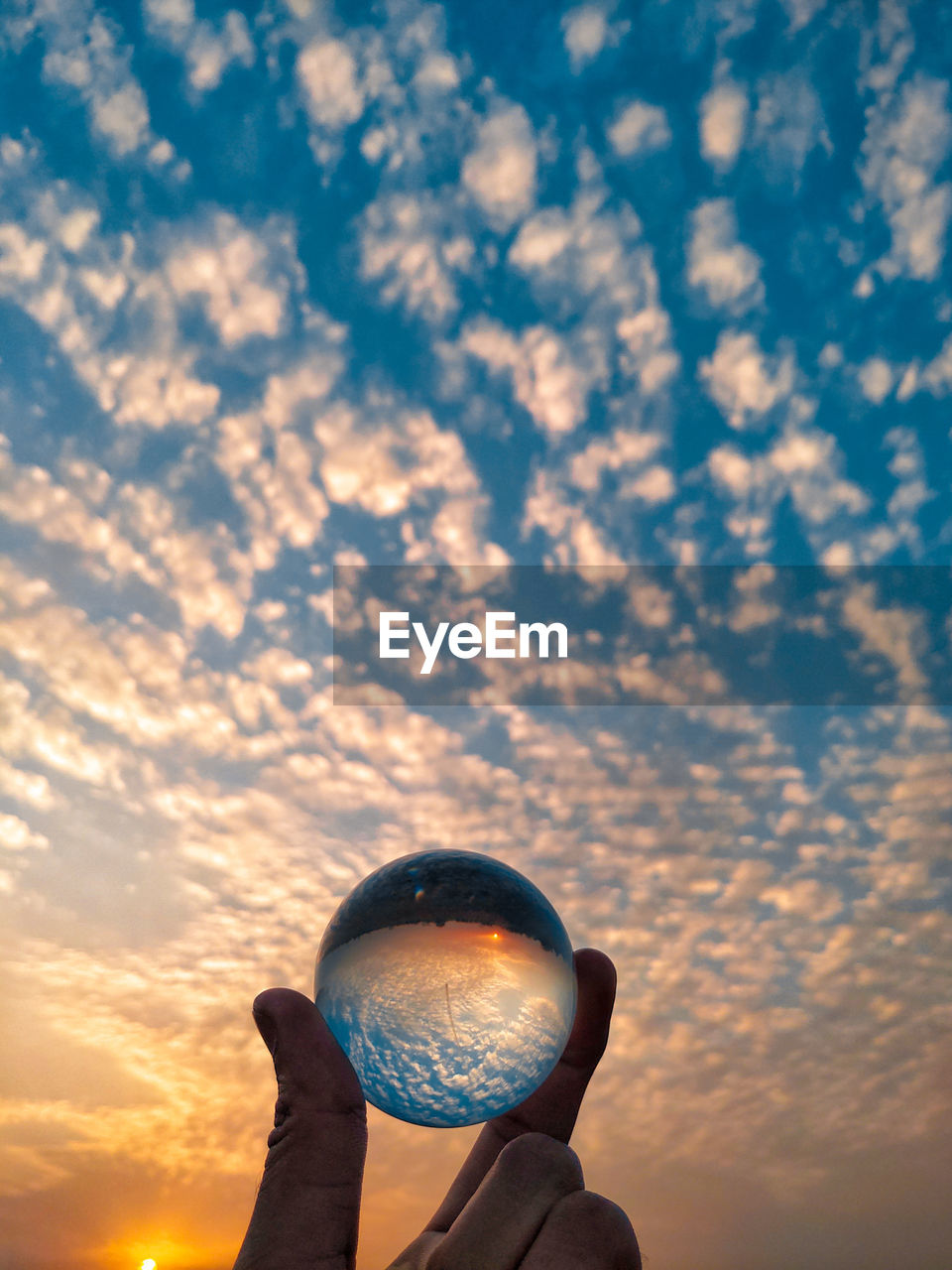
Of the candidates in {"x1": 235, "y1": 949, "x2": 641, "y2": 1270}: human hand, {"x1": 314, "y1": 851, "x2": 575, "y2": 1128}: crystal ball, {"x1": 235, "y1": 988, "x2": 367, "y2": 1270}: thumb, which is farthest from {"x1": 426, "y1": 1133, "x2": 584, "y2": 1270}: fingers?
{"x1": 235, "y1": 988, "x2": 367, "y2": 1270}: thumb

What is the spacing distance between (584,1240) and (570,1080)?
1406 mm

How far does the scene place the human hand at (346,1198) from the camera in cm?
391

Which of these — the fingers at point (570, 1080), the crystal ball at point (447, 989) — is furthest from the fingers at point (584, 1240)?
the fingers at point (570, 1080)

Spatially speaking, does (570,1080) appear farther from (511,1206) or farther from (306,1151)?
(306,1151)

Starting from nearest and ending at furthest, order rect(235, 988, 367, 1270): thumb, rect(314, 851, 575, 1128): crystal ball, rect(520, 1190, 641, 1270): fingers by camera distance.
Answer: rect(520, 1190, 641, 1270): fingers, rect(235, 988, 367, 1270): thumb, rect(314, 851, 575, 1128): crystal ball

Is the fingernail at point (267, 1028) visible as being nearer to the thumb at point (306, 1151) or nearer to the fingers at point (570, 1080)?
the thumb at point (306, 1151)

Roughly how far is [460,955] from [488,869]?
2.08 feet

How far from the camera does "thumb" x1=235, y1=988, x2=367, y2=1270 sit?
13.0 feet

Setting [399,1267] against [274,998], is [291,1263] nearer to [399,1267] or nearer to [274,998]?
[399,1267]

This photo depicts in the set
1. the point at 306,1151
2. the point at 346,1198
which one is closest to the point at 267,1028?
the point at 306,1151

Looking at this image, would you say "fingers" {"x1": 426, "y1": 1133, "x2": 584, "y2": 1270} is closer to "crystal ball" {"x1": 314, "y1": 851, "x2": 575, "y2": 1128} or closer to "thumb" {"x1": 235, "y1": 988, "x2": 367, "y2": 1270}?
"crystal ball" {"x1": 314, "y1": 851, "x2": 575, "y2": 1128}

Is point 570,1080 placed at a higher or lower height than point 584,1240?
higher

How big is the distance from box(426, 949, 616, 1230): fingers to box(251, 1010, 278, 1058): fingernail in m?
1.73

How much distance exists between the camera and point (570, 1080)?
17.3 feet
